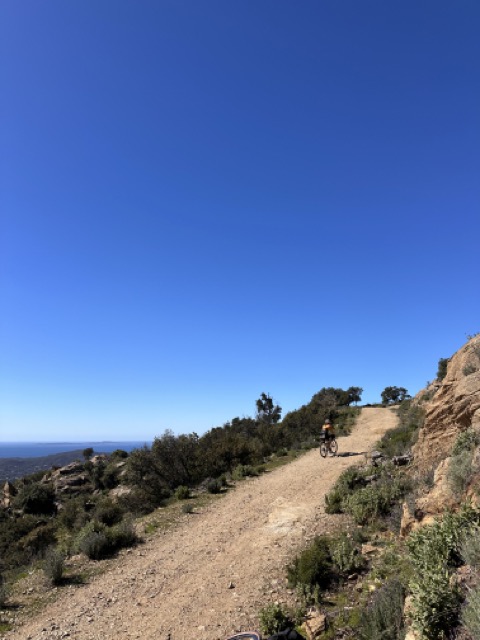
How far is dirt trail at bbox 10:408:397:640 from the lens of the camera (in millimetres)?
6766

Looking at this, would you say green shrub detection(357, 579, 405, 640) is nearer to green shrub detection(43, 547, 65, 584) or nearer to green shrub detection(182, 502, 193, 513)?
green shrub detection(43, 547, 65, 584)

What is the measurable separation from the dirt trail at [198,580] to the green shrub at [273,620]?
41cm

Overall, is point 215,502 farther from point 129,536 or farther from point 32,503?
point 32,503

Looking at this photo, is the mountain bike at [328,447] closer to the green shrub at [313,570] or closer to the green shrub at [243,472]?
the green shrub at [243,472]

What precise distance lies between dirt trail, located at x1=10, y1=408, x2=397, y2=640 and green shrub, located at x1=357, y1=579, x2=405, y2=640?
2.16 meters

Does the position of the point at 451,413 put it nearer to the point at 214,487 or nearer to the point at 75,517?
the point at 214,487

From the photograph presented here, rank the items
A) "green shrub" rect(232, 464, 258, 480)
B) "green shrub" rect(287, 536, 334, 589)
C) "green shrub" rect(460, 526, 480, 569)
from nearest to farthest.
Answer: "green shrub" rect(460, 526, 480, 569), "green shrub" rect(287, 536, 334, 589), "green shrub" rect(232, 464, 258, 480)

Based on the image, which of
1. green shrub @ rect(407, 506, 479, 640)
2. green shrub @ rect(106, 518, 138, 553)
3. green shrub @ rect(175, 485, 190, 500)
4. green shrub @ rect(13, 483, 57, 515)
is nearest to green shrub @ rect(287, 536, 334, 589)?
green shrub @ rect(407, 506, 479, 640)

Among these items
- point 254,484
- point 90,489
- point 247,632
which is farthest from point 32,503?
point 247,632

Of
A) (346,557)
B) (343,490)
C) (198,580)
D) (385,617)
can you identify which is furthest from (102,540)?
(385,617)

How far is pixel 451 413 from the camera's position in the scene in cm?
1021

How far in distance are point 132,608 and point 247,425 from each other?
95.1ft

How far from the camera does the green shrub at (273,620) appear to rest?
6.01m

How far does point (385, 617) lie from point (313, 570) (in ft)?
7.49
